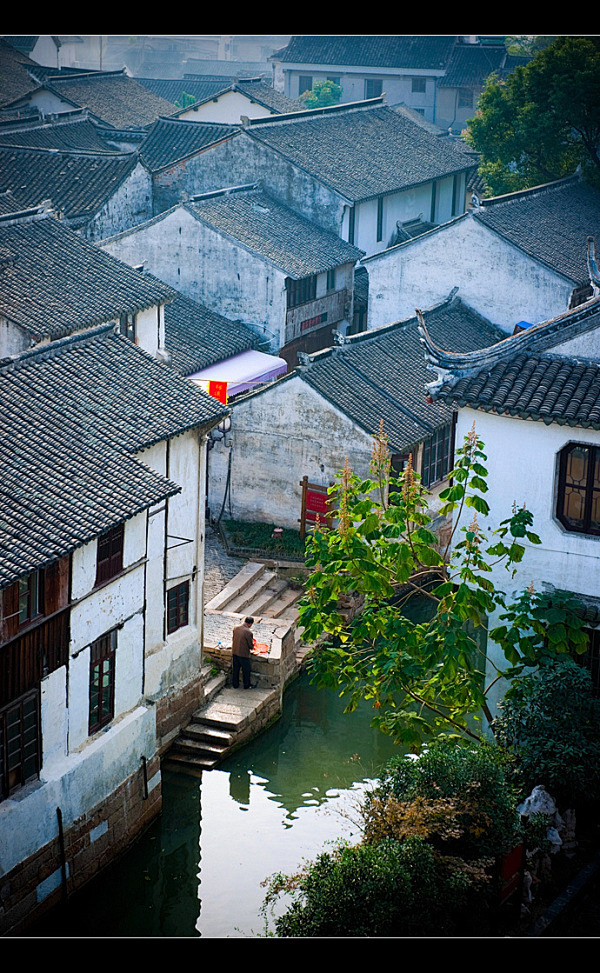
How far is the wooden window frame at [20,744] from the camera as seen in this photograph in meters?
12.9

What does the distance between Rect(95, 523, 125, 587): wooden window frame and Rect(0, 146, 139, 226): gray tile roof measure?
18315mm

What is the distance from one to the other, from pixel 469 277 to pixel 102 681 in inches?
694

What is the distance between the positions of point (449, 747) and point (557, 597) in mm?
2354

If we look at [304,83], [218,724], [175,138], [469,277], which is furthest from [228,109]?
[218,724]

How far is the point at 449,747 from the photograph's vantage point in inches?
534

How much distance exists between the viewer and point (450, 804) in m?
12.7

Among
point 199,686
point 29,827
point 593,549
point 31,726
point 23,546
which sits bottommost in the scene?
point 199,686

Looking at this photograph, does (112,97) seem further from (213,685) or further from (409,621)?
(409,621)

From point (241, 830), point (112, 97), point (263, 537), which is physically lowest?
point (241, 830)

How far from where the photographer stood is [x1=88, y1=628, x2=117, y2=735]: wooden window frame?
14.4 m

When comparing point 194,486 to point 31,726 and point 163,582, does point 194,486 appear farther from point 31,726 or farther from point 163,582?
point 31,726

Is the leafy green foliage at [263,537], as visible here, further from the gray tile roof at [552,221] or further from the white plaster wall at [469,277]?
the gray tile roof at [552,221]

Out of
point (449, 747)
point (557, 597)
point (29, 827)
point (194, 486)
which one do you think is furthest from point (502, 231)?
point (29, 827)

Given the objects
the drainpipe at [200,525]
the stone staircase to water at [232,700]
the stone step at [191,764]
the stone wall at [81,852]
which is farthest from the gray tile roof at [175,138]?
the stone wall at [81,852]
